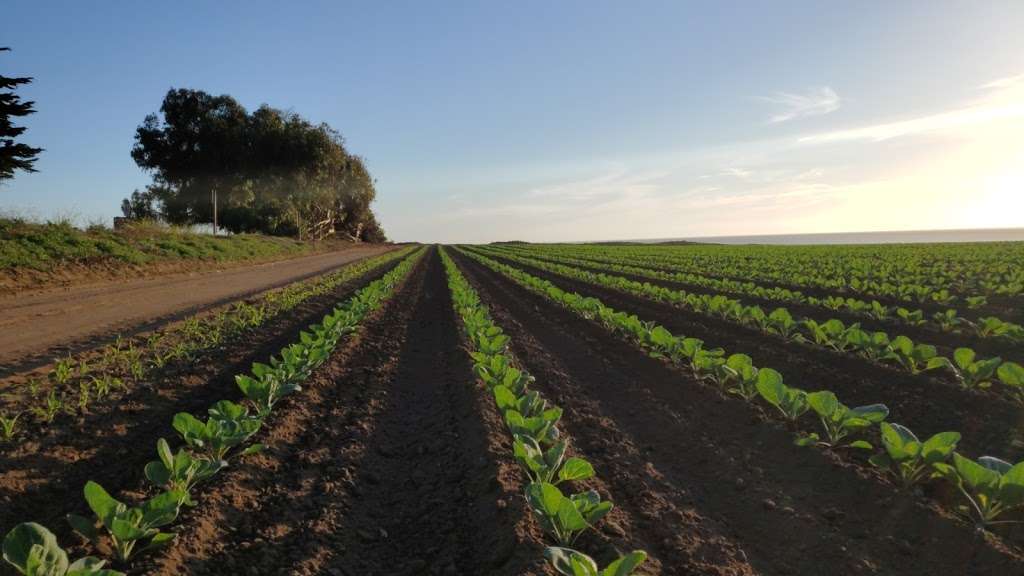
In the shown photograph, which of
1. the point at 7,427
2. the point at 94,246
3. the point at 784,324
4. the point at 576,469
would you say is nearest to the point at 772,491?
the point at 576,469

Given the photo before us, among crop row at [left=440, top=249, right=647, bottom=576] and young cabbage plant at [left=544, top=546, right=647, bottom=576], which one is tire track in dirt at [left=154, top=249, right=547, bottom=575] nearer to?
crop row at [left=440, top=249, right=647, bottom=576]

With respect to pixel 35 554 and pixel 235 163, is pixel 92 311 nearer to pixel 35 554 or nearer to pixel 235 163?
pixel 35 554

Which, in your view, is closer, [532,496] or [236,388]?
[532,496]

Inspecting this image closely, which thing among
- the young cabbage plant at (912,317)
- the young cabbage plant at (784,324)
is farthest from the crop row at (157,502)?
the young cabbage plant at (912,317)

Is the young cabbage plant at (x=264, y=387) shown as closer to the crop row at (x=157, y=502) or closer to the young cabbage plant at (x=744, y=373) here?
the crop row at (x=157, y=502)

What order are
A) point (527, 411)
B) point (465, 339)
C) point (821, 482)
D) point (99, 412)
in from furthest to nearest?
point (465, 339) < point (99, 412) < point (527, 411) < point (821, 482)

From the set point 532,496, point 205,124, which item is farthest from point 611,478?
point 205,124

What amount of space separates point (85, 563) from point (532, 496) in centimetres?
198

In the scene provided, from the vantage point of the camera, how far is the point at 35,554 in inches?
79.1

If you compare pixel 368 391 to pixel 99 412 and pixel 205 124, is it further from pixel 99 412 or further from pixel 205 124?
pixel 205 124

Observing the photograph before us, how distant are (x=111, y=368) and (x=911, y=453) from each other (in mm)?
7593

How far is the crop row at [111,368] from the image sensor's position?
437 centimetres

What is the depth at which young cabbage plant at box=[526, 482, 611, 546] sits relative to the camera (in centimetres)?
254

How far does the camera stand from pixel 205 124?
36094 mm
